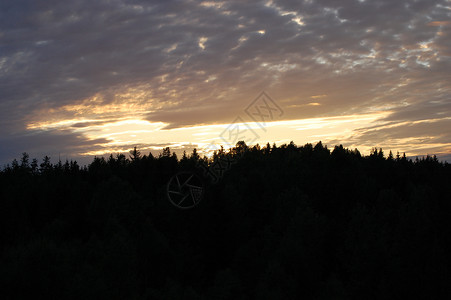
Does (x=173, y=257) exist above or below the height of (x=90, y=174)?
below

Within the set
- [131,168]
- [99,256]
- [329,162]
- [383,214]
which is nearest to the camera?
[99,256]

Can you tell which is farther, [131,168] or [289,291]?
[131,168]

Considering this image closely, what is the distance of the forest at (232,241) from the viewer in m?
59.9

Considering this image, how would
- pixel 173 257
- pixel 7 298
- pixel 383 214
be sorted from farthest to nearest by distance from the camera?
pixel 383 214 < pixel 173 257 < pixel 7 298

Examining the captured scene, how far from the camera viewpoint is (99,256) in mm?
67562

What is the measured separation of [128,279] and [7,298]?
16.9 m

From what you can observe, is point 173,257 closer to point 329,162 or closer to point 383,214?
point 383,214

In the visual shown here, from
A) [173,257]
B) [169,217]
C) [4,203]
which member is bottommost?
[173,257]

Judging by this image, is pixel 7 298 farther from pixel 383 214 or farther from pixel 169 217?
pixel 383 214

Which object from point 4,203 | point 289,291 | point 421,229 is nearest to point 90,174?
point 4,203

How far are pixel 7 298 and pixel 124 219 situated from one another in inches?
1518

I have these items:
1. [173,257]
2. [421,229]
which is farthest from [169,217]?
[421,229]

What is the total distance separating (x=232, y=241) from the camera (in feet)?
274

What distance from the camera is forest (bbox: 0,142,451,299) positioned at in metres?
59.9
